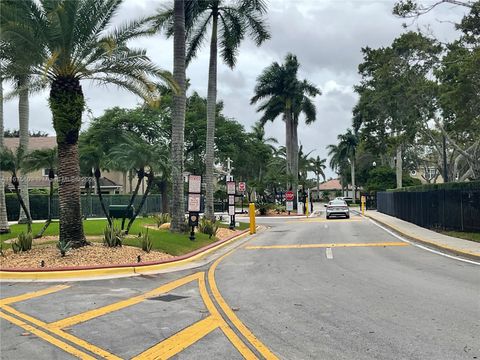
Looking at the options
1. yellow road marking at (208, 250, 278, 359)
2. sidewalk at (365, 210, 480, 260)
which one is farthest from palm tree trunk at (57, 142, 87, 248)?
sidewalk at (365, 210, 480, 260)

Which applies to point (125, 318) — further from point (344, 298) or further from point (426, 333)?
point (426, 333)

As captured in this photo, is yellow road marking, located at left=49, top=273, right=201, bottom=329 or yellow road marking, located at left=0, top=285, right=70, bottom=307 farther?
yellow road marking, located at left=0, top=285, right=70, bottom=307

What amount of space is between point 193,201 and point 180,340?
11779mm

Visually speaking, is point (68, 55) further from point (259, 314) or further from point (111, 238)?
point (259, 314)

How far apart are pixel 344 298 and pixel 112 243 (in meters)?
8.10

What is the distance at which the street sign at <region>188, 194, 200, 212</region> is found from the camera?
57.7 feet

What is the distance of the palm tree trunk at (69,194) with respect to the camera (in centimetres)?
1392

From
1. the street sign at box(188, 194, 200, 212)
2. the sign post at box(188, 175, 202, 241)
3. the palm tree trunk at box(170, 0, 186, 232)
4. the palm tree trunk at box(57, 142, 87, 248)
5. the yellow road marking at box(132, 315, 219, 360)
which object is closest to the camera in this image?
the yellow road marking at box(132, 315, 219, 360)

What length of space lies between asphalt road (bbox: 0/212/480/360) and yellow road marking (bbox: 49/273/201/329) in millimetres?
19

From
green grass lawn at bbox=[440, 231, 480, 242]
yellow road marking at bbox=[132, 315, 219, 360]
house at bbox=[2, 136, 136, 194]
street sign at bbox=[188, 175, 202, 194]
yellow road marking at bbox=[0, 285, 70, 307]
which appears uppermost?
house at bbox=[2, 136, 136, 194]

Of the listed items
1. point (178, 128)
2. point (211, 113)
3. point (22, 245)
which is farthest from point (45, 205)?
point (22, 245)

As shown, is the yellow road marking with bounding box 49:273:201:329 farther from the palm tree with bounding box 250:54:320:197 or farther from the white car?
the palm tree with bounding box 250:54:320:197

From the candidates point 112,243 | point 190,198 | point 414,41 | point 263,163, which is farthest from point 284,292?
point 263,163

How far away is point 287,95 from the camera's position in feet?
166
